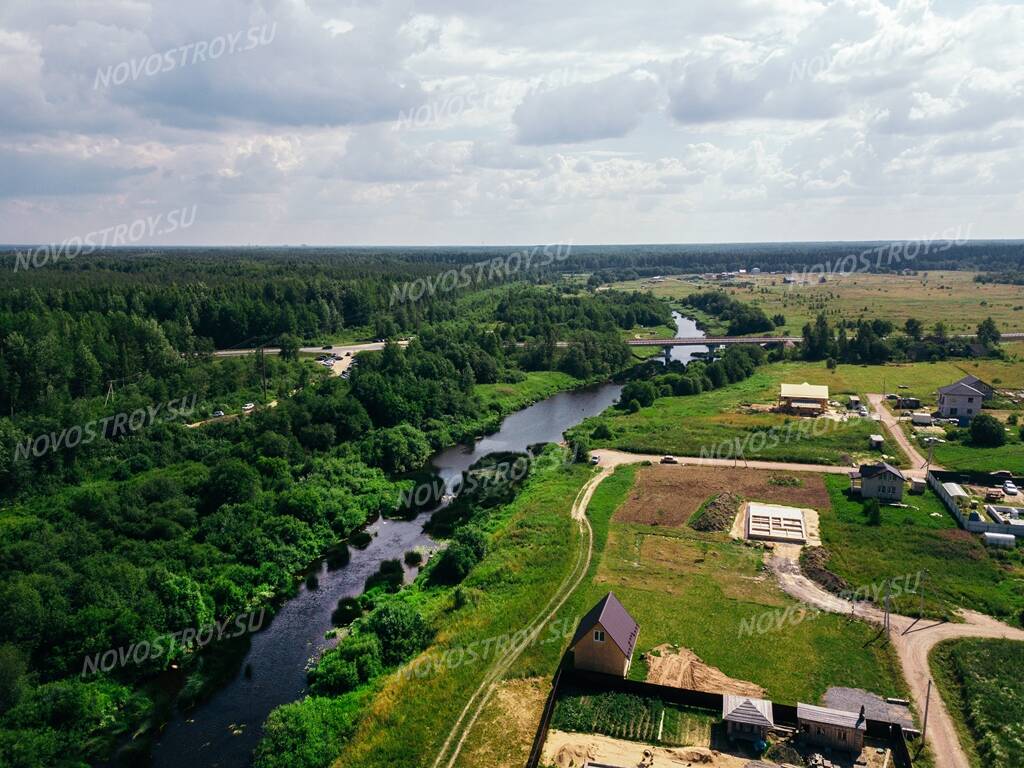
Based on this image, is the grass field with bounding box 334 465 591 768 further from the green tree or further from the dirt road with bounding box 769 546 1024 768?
the green tree

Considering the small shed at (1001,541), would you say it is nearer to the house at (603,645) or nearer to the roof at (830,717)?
the roof at (830,717)

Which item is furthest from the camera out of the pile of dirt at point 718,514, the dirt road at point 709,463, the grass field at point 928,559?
the dirt road at point 709,463

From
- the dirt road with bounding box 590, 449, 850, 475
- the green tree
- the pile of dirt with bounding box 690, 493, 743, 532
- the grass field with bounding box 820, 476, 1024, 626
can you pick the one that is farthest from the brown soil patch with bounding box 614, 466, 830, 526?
the green tree

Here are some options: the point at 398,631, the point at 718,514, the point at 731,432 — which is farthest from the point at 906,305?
the point at 398,631

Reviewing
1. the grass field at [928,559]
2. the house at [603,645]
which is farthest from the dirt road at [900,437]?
the house at [603,645]

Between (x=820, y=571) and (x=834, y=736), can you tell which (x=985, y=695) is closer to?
(x=834, y=736)

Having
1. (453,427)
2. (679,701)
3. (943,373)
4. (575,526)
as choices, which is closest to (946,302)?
(943,373)
